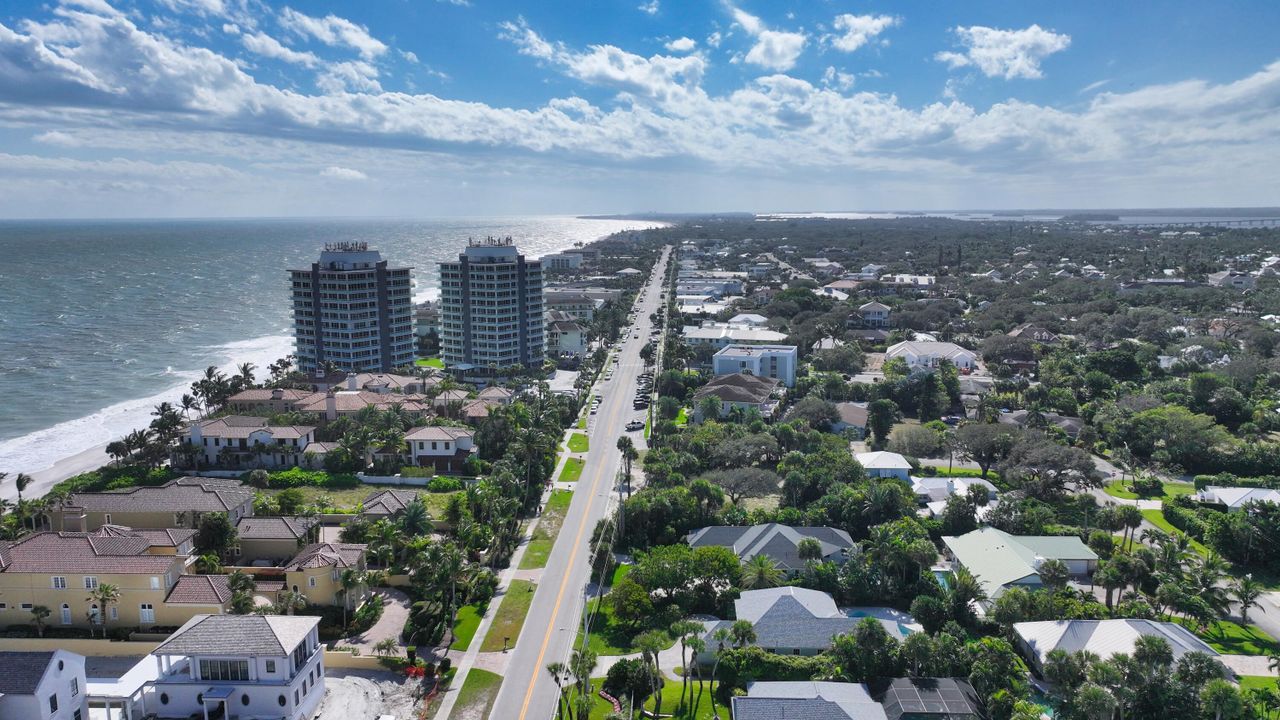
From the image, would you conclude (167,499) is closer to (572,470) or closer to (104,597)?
(104,597)

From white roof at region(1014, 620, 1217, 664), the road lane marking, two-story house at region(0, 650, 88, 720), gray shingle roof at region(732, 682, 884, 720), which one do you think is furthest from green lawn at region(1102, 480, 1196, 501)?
two-story house at region(0, 650, 88, 720)

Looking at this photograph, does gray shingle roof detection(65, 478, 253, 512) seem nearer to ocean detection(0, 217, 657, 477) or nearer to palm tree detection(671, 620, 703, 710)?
ocean detection(0, 217, 657, 477)

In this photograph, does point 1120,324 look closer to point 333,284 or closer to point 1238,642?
point 1238,642

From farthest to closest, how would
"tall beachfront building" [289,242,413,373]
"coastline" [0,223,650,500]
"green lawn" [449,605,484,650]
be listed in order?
"tall beachfront building" [289,242,413,373]
"coastline" [0,223,650,500]
"green lawn" [449,605,484,650]

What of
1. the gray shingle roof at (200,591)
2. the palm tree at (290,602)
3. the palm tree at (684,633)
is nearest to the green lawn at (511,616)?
the palm tree at (684,633)

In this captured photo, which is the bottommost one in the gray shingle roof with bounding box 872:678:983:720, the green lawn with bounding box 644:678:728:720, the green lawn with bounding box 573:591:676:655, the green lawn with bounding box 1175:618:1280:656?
the green lawn with bounding box 644:678:728:720

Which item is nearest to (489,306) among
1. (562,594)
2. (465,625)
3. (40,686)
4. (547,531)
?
(547,531)

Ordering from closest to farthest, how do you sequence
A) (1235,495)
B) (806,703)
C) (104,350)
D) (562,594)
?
(806,703) < (562,594) < (1235,495) < (104,350)

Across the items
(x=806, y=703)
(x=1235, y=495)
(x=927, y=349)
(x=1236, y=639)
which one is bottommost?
(x=1236, y=639)
